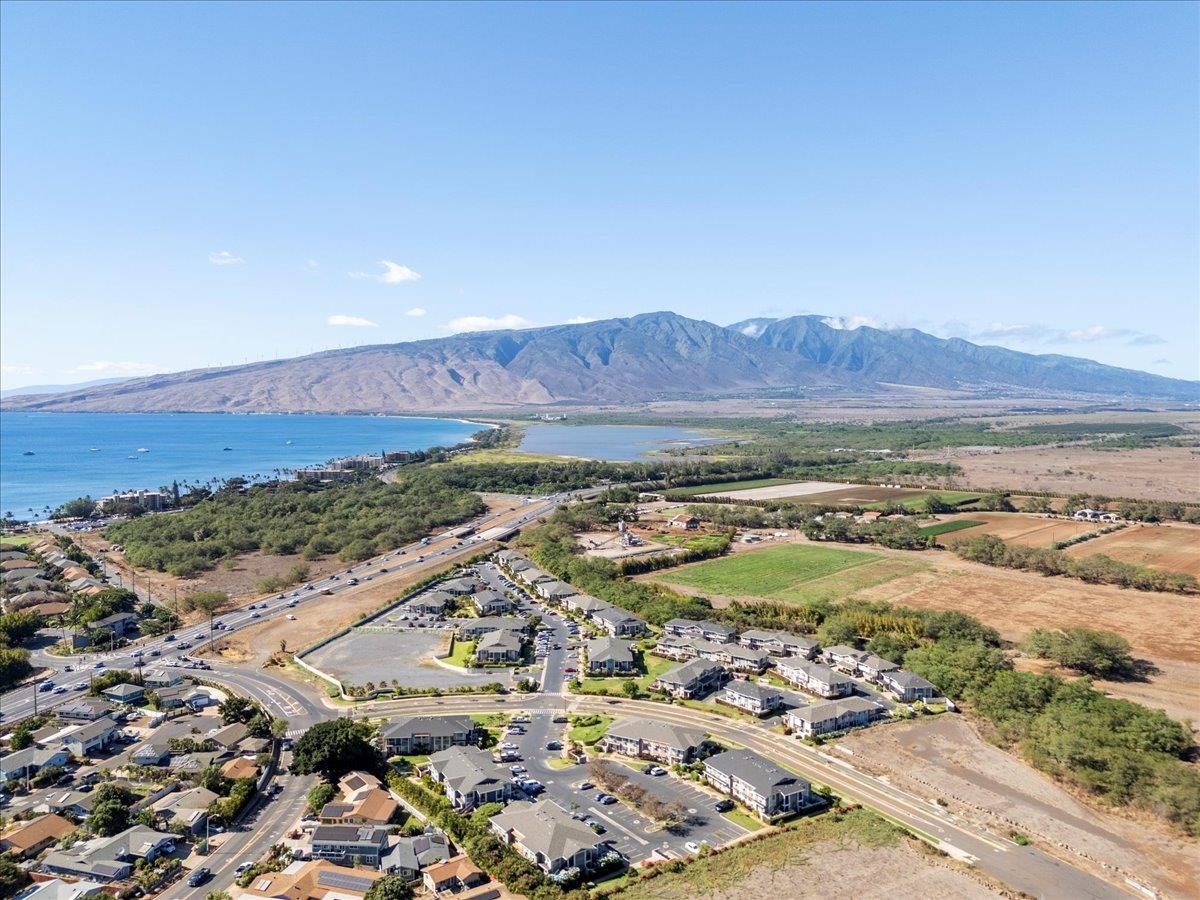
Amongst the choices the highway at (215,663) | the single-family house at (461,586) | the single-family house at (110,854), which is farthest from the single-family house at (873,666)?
the single-family house at (110,854)

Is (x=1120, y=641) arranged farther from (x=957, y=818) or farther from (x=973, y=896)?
(x=973, y=896)

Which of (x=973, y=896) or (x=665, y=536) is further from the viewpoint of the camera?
(x=665, y=536)

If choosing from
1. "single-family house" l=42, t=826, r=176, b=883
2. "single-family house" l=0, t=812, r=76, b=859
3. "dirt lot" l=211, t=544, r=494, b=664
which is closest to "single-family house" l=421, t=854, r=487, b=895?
"single-family house" l=42, t=826, r=176, b=883

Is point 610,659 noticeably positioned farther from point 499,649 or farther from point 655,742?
point 655,742

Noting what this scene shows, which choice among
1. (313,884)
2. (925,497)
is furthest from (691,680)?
(925,497)

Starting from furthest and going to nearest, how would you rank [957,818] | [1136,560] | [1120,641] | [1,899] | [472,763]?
1. [1136,560]
2. [1120,641]
3. [472,763]
4. [957,818]
5. [1,899]

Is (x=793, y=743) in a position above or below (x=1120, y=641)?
below

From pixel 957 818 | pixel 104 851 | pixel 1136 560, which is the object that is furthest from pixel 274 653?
pixel 1136 560
